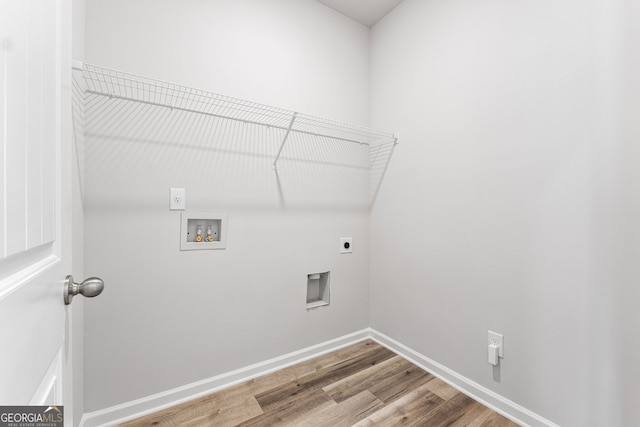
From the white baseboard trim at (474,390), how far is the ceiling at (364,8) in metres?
2.42

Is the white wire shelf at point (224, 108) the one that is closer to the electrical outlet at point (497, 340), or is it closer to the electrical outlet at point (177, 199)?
the electrical outlet at point (177, 199)

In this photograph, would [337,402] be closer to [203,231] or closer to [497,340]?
[497,340]

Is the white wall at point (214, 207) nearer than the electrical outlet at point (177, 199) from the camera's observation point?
Yes

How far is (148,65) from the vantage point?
1364 millimetres

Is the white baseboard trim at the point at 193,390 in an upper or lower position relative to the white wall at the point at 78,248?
lower

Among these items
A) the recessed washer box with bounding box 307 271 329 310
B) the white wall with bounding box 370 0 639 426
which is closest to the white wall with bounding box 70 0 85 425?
the recessed washer box with bounding box 307 271 329 310

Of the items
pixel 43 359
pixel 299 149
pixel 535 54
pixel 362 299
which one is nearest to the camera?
pixel 43 359

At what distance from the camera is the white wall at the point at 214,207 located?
1291 millimetres

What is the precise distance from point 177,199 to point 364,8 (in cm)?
187

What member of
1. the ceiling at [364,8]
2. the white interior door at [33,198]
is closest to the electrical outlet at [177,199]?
the white interior door at [33,198]

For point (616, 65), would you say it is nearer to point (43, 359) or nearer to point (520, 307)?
point (520, 307)

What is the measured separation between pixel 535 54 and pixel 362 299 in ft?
5.94

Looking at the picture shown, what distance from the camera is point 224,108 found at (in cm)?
160

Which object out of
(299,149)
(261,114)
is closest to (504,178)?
(299,149)
